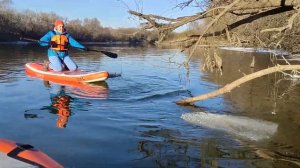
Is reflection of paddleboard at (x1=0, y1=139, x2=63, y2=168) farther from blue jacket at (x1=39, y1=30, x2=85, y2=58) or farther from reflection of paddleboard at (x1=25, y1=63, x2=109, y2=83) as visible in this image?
blue jacket at (x1=39, y1=30, x2=85, y2=58)

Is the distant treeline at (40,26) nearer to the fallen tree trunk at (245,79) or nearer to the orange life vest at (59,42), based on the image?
the orange life vest at (59,42)

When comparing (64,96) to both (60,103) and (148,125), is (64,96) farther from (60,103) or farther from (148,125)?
(148,125)

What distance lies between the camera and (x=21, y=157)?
4.20 metres

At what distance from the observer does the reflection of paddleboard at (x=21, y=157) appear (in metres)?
4.04

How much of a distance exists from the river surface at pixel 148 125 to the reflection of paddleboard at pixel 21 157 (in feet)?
4.63

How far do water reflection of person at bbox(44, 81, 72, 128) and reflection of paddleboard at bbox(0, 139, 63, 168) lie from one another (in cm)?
347

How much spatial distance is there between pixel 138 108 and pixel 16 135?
132 inches

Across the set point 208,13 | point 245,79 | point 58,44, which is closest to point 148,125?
point 245,79

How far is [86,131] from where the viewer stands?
756cm

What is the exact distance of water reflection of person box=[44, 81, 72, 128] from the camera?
8.34 metres

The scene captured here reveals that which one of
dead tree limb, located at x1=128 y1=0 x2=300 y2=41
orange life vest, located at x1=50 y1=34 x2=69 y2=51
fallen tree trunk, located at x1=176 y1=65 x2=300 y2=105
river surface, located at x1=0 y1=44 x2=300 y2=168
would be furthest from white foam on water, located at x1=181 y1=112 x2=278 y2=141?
orange life vest, located at x1=50 y1=34 x2=69 y2=51

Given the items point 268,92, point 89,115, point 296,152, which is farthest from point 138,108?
point 268,92

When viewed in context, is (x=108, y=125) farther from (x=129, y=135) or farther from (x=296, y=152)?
(x=296, y=152)

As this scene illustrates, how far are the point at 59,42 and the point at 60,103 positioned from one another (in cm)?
417
